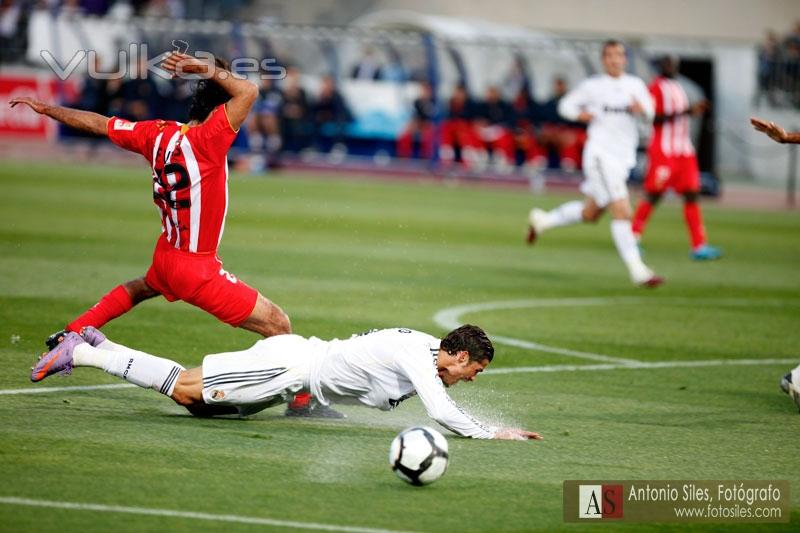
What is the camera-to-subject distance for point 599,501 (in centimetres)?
626

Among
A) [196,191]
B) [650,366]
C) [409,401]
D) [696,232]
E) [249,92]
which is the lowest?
[696,232]

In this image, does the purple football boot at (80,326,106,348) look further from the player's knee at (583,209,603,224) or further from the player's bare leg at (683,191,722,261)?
Result: the player's bare leg at (683,191,722,261)

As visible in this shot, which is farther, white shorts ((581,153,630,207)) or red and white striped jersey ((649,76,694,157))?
red and white striped jersey ((649,76,694,157))

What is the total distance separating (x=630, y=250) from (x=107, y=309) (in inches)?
288

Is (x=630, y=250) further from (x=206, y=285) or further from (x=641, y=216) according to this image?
(x=206, y=285)

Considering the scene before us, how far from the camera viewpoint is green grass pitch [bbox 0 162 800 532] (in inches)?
245

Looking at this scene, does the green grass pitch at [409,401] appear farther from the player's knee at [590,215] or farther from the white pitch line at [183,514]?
the player's knee at [590,215]

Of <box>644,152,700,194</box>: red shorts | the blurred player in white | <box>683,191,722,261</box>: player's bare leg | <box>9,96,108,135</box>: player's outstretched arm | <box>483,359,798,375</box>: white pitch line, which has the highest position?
<box>9,96,108,135</box>: player's outstretched arm

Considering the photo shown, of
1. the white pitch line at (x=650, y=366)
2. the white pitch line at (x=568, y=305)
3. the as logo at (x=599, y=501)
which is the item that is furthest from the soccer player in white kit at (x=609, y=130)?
the as logo at (x=599, y=501)

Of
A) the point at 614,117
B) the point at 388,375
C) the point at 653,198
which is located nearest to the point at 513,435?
the point at 388,375

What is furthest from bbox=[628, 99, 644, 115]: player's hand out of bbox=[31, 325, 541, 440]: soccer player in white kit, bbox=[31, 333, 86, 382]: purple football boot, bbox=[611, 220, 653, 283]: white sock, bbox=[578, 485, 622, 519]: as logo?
bbox=[578, 485, 622, 519]: as logo

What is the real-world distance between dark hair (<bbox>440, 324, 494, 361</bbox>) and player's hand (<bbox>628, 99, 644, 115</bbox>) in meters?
8.51

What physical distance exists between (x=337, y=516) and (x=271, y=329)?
2.64m

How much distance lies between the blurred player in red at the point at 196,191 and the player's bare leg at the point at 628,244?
6.65 m
